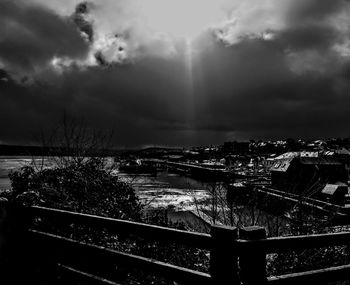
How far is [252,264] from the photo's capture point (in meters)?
3.23

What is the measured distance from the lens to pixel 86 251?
4.55 m

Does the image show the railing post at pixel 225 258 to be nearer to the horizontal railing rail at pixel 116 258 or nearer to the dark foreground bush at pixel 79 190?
the horizontal railing rail at pixel 116 258

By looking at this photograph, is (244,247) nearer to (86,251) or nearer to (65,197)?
(86,251)

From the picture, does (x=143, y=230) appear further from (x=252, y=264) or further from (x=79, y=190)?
(x=79, y=190)

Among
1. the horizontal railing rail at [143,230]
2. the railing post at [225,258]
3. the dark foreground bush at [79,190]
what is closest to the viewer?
the railing post at [225,258]

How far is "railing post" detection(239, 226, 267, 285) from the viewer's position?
126 inches

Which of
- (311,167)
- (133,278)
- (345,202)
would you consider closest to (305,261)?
(133,278)

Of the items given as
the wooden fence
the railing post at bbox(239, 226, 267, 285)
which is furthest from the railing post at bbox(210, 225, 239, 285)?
the railing post at bbox(239, 226, 267, 285)

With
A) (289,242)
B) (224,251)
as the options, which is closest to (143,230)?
(224,251)

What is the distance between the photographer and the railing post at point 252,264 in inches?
126

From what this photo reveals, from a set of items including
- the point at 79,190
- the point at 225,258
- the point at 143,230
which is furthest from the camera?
the point at 79,190

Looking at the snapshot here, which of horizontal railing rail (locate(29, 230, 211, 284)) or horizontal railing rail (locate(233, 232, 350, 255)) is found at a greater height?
horizontal railing rail (locate(233, 232, 350, 255))

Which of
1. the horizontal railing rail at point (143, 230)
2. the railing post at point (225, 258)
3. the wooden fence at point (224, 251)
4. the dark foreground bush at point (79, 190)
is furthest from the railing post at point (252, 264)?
the dark foreground bush at point (79, 190)

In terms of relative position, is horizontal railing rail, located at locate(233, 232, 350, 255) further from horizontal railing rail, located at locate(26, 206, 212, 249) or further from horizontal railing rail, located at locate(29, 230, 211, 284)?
horizontal railing rail, located at locate(29, 230, 211, 284)
